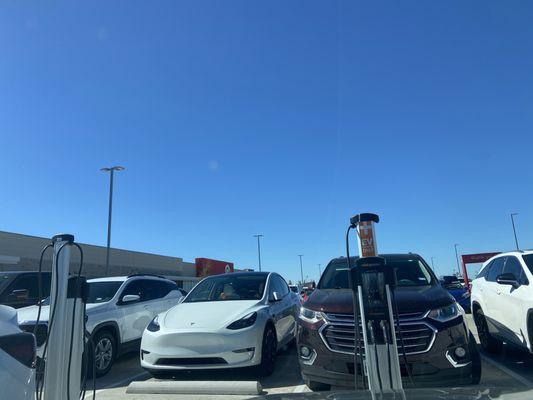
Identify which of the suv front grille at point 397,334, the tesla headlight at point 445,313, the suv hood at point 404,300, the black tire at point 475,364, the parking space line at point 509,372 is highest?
the suv hood at point 404,300

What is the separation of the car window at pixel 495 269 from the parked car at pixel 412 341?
8.96 feet

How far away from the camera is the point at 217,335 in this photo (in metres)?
6.58

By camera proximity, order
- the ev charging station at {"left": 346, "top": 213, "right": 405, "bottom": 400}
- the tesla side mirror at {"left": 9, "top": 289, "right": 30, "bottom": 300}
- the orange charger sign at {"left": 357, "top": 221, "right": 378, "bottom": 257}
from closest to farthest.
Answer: the ev charging station at {"left": 346, "top": 213, "right": 405, "bottom": 400}, the orange charger sign at {"left": 357, "top": 221, "right": 378, "bottom": 257}, the tesla side mirror at {"left": 9, "top": 289, "right": 30, "bottom": 300}

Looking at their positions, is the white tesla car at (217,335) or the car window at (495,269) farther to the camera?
the car window at (495,269)

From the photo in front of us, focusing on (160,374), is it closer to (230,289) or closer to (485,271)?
(230,289)

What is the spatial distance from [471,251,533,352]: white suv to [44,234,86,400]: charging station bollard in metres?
5.42

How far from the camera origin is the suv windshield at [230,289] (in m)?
8.20

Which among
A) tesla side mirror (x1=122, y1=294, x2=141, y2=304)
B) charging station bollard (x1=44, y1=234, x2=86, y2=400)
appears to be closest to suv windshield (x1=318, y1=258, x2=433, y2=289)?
tesla side mirror (x1=122, y1=294, x2=141, y2=304)

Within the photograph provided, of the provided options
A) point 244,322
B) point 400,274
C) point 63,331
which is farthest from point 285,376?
point 63,331

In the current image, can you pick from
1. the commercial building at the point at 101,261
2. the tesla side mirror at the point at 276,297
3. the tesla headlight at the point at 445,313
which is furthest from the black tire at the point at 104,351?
the commercial building at the point at 101,261

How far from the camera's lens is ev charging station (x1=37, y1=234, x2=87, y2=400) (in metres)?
3.42

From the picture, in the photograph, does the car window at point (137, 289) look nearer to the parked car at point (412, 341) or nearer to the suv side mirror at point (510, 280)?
the parked car at point (412, 341)

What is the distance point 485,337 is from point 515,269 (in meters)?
1.88

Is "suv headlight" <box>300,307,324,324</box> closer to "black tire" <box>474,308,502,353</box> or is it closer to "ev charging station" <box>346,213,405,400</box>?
"ev charging station" <box>346,213,405,400</box>
